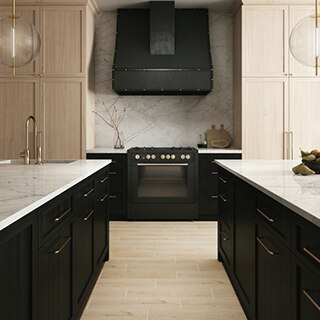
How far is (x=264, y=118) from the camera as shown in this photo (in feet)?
18.2

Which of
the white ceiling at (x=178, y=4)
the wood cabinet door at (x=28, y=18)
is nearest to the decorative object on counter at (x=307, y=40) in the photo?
the white ceiling at (x=178, y=4)

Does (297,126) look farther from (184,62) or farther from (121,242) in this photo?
(121,242)

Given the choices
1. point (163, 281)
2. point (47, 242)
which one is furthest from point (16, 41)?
point (163, 281)

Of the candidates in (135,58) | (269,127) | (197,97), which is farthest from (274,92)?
(135,58)

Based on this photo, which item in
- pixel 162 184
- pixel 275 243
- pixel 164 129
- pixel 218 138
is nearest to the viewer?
pixel 275 243

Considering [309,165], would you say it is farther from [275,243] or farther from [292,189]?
[275,243]

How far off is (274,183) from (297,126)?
3602 mm

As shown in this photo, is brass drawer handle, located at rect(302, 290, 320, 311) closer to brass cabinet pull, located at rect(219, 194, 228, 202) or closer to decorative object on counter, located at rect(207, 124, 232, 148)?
brass cabinet pull, located at rect(219, 194, 228, 202)

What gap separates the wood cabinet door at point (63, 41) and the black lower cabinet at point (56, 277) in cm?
366

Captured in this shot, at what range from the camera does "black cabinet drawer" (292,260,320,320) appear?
135 cm

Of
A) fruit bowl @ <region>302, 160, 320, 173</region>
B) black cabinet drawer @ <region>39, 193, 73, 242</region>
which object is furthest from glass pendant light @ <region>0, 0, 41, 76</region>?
fruit bowl @ <region>302, 160, 320, 173</region>

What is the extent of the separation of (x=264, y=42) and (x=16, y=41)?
3.50 metres

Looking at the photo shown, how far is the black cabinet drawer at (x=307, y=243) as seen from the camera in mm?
1365

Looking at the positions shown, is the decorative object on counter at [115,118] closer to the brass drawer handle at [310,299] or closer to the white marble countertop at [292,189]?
the white marble countertop at [292,189]
